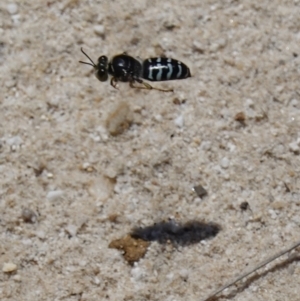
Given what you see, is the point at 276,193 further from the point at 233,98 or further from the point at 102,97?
the point at 102,97

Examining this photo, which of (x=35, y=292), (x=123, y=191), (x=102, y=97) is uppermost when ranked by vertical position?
(x=102, y=97)

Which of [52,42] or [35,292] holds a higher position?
[52,42]

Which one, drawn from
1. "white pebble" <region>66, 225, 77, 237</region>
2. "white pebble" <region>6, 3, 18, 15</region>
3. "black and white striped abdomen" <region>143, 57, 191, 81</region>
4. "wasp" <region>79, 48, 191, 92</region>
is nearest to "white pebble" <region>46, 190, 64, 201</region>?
"white pebble" <region>66, 225, 77, 237</region>

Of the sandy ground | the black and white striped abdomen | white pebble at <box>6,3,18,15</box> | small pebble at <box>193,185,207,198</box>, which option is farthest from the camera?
white pebble at <box>6,3,18,15</box>

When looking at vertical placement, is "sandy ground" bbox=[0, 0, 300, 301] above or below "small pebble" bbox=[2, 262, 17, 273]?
above

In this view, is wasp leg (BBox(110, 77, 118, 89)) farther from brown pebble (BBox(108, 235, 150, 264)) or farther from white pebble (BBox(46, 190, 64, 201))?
brown pebble (BBox(108, 235, 150, 264))

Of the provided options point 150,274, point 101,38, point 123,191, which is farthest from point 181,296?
point 101,38
